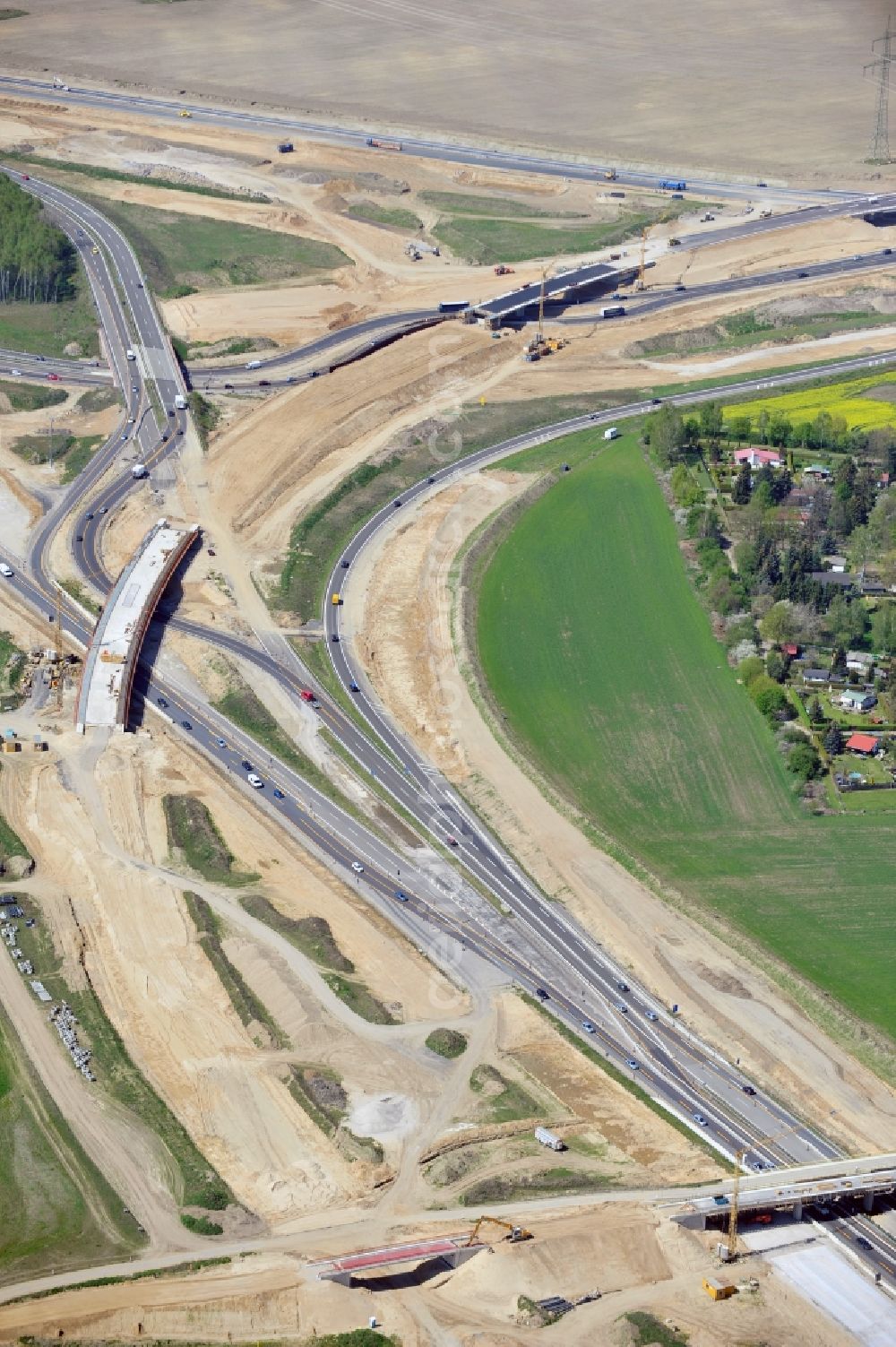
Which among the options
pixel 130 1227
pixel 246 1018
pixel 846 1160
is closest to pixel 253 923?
pixel 246 1018

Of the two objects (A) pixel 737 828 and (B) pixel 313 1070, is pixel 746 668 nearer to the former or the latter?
(A) pixel 737 828

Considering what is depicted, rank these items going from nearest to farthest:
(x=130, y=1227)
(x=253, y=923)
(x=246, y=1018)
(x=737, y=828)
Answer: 1. (x=130, y=1227)
2. (x=246, y=1018)
3. (x=253, y=923)
4. (x=737, y=828)

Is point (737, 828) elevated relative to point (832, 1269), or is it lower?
elevated

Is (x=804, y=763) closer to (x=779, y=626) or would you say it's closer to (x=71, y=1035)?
(x=779, y=626)

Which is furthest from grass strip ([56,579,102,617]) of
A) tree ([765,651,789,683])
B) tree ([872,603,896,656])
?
tree ([872,603,896,656])

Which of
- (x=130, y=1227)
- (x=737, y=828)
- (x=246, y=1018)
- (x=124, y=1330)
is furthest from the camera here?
(x=737, y=828)

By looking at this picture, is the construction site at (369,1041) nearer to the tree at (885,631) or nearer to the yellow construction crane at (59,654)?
the yellow construction crane at (59,654)

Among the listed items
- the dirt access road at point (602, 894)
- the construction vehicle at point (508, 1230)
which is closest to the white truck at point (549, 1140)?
the construction vehicle at point (508, 1230)
